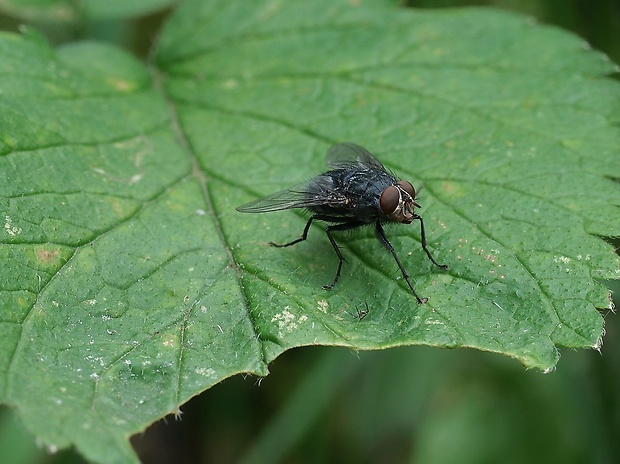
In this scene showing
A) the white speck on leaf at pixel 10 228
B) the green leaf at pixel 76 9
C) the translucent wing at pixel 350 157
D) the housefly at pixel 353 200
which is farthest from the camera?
the green leaf at pixel 76 9

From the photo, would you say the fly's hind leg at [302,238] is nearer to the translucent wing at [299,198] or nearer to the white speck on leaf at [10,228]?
the translucent wing at [299,198]

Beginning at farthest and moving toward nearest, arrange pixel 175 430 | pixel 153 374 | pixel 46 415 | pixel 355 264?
pixel 175 430 < pixel 355 264 < pixel 153 374 < pixel 46 415

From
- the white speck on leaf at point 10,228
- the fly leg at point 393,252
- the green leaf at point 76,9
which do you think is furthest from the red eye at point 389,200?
the green leaf at point 76,9

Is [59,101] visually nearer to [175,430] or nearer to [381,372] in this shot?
[175,430]

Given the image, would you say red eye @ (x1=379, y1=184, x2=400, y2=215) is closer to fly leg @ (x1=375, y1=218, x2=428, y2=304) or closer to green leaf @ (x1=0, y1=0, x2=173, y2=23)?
fly leg @ (x1=375, y1=218, x2=428, y2=304)

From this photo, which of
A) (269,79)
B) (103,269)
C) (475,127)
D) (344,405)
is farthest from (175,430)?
(475,127)

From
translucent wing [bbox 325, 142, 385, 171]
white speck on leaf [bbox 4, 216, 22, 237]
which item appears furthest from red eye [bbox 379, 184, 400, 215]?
white speck on leaf [bbox 4, 216, 22, 237]
